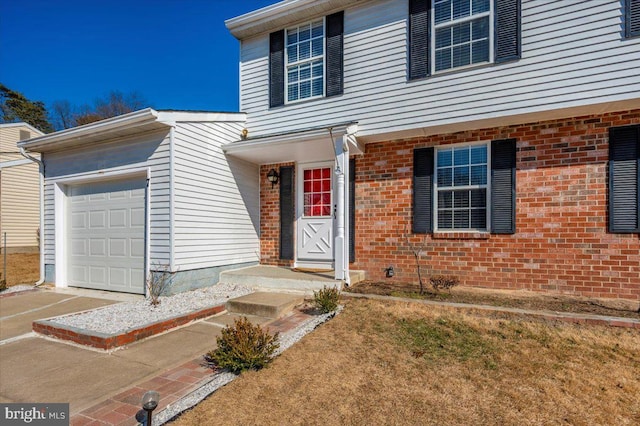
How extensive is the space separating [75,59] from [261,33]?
17243mm

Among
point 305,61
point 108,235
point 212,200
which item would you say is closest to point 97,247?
point 108,235

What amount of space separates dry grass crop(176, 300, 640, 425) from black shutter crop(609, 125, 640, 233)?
6.78 ft

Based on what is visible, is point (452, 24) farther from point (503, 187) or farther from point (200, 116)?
point (200, 116)

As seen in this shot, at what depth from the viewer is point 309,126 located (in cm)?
705

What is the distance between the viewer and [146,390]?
291 centimetres

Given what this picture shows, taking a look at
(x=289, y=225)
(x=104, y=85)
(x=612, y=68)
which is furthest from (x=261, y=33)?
(x=104, y=85)

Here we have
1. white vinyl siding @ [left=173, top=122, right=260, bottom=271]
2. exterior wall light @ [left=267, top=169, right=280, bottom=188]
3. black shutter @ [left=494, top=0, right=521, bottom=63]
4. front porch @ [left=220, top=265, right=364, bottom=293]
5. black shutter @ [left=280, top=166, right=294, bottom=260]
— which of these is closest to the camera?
black shutter @ [left=494, top=0, right=521, bottom=63]

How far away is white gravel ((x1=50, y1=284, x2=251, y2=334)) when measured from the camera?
14.6 ft

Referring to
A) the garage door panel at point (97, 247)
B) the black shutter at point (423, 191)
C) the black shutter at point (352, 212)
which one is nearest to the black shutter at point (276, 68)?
the black shutter at point (352, 212)

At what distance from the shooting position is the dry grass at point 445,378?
249cm

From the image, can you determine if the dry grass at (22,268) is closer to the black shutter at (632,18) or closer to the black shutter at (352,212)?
the black shutter at (352,212)

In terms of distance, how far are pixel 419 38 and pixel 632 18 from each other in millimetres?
2962

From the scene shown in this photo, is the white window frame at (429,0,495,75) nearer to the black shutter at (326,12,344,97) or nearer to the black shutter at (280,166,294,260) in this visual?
the black shutter at (326,12,344,97)

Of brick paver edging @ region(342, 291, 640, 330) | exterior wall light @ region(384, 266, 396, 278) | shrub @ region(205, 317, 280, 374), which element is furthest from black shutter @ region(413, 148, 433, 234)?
shrub @ region(205, 317, 280, 374)
